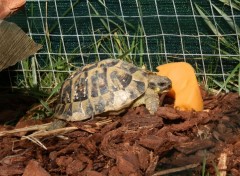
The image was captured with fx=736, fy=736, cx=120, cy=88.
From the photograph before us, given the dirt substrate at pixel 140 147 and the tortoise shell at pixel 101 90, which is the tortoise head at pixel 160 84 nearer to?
the tortoise shell at pixel 101 90

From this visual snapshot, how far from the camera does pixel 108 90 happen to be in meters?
4.45

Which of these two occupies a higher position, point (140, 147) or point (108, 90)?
point (108, 90)

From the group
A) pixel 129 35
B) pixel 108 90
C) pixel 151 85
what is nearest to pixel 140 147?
pixel 108 90

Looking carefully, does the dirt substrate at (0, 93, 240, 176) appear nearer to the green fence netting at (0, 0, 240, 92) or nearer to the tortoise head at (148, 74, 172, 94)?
the tortoise head at (148, 74, 172, 94)

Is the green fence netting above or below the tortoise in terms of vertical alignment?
above

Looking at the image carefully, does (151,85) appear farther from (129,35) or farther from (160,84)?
(129,35)

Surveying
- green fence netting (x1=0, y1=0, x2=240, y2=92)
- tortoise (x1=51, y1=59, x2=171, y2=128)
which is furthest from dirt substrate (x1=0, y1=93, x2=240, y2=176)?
green fence netting (x1=0, y1=0, x2=240, y2=92)

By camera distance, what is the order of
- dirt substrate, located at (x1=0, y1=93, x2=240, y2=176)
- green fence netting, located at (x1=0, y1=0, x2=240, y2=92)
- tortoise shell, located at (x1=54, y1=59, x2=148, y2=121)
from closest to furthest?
dirt substrate, located at (x1=0, y1=93, x2=240, y2=176), tortoise shell, located at (x1=54, y1=59, x2=148, y2=121), green fence netting, located at (x1=0, y1=0, x2=240, y2=92)

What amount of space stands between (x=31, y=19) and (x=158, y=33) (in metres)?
0.96

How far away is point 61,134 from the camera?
4.32 metres

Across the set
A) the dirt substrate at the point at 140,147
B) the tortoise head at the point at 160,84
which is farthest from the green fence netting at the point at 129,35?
the dirt substrate at the point at 140,147

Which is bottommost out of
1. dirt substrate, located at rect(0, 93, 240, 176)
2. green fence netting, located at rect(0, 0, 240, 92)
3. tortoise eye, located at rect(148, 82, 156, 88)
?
dirt substrate, located at rect(0, 93, 240, 176)

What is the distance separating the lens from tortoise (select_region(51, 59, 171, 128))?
443 cm

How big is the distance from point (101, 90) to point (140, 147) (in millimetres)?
595
